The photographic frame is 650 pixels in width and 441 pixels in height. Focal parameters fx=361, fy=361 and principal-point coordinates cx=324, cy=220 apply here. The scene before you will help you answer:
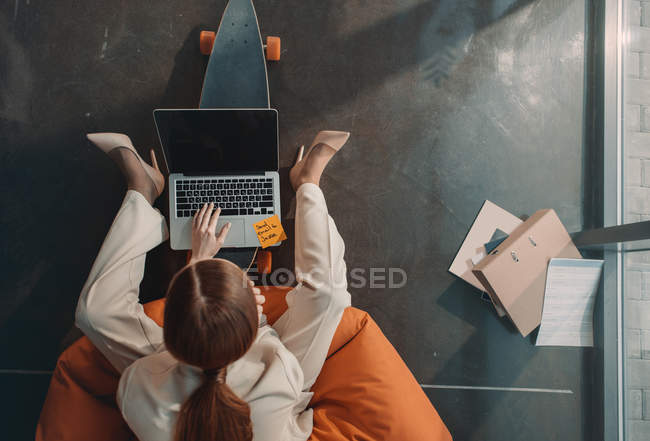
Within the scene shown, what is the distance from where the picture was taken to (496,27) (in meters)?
1.79

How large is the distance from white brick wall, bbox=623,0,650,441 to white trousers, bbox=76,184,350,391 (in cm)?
130

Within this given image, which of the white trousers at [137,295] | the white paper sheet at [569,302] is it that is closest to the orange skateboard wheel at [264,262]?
the white trousers at [137,295]

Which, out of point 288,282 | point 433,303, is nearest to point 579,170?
point 433,303

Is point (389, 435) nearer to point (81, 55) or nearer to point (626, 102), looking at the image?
point (626, 102)

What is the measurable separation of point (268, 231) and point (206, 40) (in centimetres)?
93

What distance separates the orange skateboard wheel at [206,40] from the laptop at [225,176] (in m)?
0.57

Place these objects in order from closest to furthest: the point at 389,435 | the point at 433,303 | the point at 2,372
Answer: the point at 389,435
the point at 2,372
the point at 433,303

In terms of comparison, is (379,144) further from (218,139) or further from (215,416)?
(215,416)

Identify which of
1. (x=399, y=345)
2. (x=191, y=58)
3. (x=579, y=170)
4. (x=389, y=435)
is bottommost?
(x=389, y=435)

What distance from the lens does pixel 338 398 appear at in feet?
4.29

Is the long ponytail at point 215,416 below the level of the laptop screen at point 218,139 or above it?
below

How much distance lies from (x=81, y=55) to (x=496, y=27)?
1999 mm

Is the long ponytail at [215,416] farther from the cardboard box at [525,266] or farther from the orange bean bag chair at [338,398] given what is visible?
the cardboard box at [525,266]

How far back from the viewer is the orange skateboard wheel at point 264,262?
159 cm
